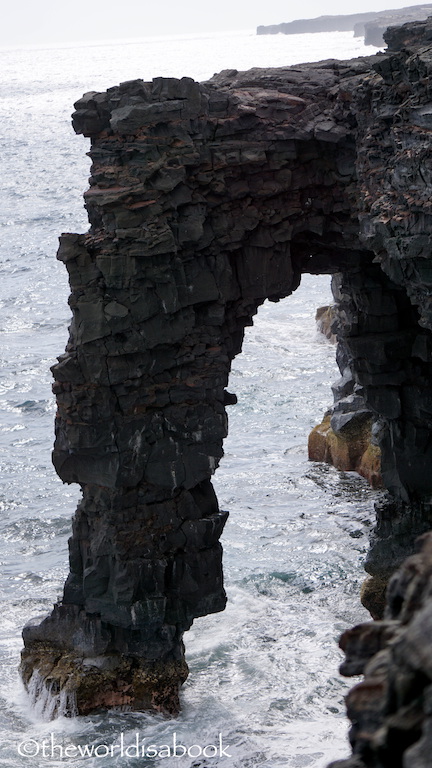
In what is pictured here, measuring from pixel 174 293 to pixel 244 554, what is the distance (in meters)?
11.2

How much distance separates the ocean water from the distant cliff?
222 feet

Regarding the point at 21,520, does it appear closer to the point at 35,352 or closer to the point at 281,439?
the point at 281,439

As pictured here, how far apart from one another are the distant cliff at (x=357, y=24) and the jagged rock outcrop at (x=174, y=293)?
3951 inches

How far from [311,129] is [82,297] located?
5.84m

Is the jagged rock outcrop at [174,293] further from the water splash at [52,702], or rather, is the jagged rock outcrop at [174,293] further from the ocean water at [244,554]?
the ocean water at [244,554]

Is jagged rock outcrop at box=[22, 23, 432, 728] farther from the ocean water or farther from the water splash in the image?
the ocean water

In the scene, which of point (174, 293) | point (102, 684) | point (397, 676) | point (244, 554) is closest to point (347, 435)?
point (244, 554)

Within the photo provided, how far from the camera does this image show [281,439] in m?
41.3

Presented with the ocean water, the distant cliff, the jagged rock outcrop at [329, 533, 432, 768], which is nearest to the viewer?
the jagged rock outcrop at [329, 533, 432, 768]

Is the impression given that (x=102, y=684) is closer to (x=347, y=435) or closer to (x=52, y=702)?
(x=52, y=702)

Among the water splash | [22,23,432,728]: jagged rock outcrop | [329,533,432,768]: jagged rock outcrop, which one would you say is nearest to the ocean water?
the water splash

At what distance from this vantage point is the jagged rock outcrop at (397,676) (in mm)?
7367

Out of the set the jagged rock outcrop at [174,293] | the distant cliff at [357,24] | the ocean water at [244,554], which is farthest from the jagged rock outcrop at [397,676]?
the distant cliff at [357,24]

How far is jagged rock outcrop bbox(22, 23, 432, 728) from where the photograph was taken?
880 inches
